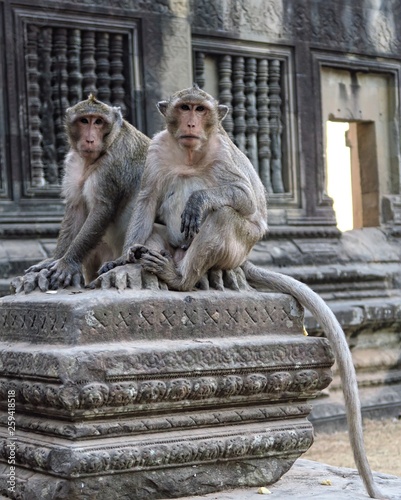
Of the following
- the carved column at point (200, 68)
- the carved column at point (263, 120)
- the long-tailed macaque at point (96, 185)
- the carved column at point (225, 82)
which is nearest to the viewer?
the long-tailed macaque at point (96, 185)

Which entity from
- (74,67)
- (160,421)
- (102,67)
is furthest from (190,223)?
(102,67)

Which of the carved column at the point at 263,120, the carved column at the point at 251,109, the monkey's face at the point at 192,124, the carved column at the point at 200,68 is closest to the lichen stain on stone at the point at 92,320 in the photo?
the monkey's face at the point at 192,124

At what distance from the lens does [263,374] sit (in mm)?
5129

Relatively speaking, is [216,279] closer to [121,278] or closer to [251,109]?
[121,278]

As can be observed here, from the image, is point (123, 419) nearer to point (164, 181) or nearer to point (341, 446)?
point (164, 181)

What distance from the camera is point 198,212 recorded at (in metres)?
5.06

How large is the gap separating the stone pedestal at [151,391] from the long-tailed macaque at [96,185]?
0.60 meters

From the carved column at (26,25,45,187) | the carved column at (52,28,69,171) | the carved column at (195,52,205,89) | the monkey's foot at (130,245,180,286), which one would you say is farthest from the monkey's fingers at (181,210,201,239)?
the carved column at (195,52,205,89)

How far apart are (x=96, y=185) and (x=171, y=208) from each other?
520 millimetres

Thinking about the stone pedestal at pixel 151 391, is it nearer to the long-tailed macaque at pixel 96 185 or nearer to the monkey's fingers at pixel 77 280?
the monkey's fingers at pixel 77 280

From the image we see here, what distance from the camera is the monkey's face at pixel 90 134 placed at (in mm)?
5688

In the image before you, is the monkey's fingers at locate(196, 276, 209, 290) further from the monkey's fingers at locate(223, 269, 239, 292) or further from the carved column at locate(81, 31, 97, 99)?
the carved column at locate(81, 31, 97, 99)

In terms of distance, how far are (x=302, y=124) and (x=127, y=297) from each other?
6.92 meters

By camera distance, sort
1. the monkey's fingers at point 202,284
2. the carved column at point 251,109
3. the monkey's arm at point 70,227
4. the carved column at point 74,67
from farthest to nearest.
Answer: the carved column at point 251,109 < the carved column at point 74,67 < the monkey's arm at point 70,227 < the monkey's fingers at point 202,284
